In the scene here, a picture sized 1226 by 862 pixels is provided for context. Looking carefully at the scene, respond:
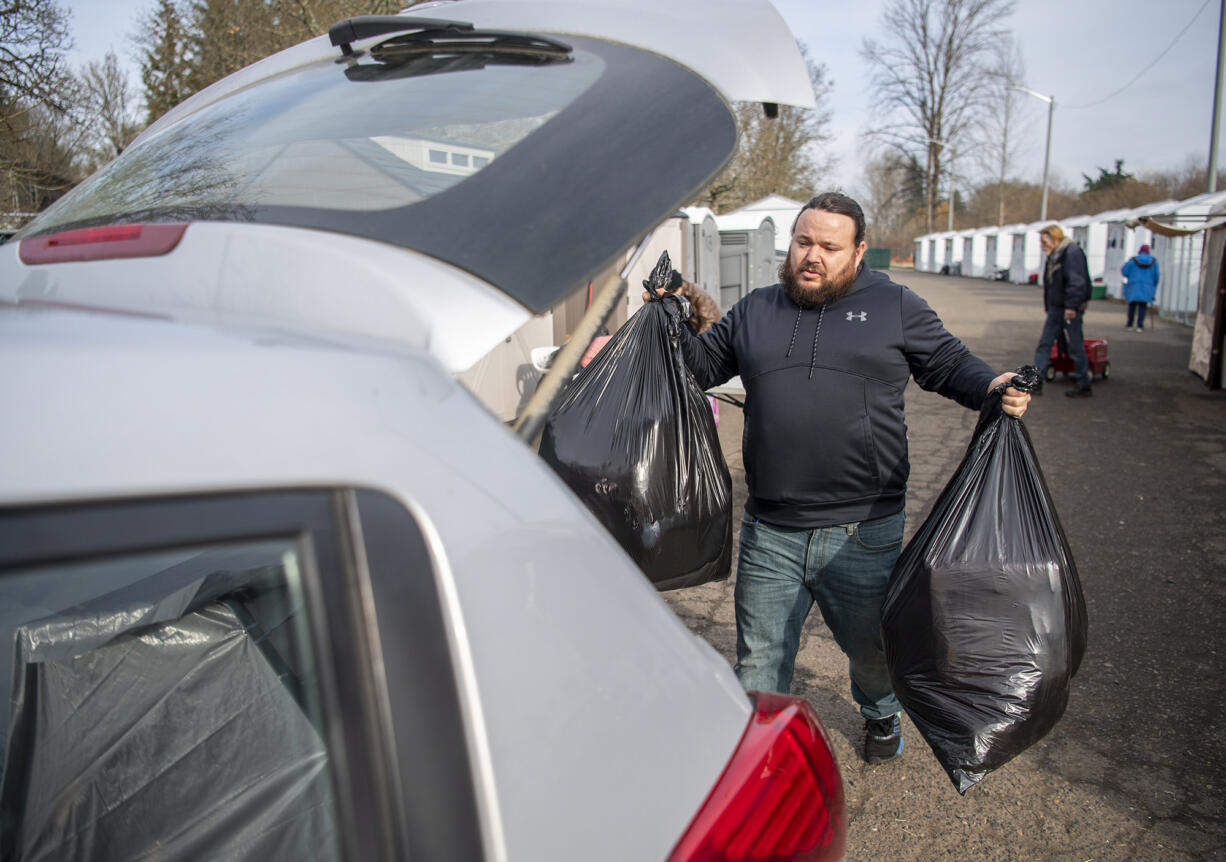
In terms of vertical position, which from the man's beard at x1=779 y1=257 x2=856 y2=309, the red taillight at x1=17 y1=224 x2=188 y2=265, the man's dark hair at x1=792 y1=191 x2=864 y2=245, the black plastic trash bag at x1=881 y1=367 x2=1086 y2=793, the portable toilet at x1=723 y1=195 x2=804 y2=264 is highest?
the portable toilet at x1=723 y1=195 x2=804 y2=264

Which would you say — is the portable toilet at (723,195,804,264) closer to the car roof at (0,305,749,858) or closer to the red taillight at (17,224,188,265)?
the red taillight at (17,224,188,265)

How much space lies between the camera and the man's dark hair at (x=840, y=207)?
2498 millimetres

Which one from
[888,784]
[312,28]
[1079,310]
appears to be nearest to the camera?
[888,784]

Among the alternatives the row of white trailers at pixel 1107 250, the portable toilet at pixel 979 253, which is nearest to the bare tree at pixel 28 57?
the row of white trailers at pixel 1107 250

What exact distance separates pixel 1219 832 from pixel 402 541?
9.10 feet

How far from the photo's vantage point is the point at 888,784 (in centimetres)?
286

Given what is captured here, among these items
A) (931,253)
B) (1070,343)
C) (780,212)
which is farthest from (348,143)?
(931,253)

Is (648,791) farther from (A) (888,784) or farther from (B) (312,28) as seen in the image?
(B) (312,28)

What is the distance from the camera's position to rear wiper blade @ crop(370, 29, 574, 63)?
4.55 feet

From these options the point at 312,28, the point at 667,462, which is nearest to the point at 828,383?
the point at 667,462

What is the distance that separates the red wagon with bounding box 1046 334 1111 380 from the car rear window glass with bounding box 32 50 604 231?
31.1ft

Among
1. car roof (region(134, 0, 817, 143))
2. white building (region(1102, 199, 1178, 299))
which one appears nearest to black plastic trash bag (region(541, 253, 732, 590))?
car roof (region(134, 0, 817, 143))

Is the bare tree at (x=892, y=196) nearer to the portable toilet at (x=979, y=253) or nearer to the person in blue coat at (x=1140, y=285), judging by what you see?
the portable toilet at (x=979, y=253)

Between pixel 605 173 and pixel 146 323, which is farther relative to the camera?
pixel 605 173
